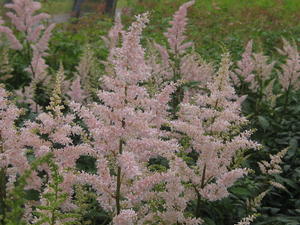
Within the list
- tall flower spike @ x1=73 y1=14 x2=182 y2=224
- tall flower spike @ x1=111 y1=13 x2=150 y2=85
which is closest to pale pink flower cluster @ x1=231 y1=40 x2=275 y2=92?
tall flower spike @ x1=73 y1=14 x2=182 y2=224

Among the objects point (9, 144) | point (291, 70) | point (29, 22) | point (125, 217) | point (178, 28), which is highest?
point (178, 28)

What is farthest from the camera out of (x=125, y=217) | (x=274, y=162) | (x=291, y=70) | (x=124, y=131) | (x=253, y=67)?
(x=253, y=67)

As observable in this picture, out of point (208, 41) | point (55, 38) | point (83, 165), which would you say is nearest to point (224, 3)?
point (208, 41)

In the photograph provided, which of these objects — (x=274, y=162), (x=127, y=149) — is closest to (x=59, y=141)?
(x=127, y=149)

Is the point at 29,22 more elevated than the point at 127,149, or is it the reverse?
the point at 29,22

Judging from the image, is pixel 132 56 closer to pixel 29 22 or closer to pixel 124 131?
pixel 124 131

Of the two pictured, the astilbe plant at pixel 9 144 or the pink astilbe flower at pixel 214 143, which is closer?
the astilbe plant at pixel 9 144

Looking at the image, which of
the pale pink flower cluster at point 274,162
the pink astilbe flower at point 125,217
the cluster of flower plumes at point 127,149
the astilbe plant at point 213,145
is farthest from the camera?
the pale pink flower cluster at point 274,162

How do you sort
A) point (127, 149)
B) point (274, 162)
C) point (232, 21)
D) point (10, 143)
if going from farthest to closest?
point (232, 21)
point (274, 162)
point (10, 143)
point (127, 149)

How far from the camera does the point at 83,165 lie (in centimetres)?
529

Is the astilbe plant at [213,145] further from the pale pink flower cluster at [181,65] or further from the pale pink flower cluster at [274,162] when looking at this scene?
the pale pink flower cluster at [181,65]

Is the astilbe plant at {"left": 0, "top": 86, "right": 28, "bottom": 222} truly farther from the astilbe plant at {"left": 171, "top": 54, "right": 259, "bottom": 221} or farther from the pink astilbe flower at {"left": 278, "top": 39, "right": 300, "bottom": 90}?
the pink astilbe flower at {"left": 278, "top": 39, "right": 300, "bottom": 90}

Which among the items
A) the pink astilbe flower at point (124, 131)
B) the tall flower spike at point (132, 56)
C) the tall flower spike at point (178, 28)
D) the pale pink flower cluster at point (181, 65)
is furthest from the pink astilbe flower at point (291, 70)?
the tall flower spike at point (132, 56)

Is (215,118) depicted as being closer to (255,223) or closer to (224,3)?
(255,223)
